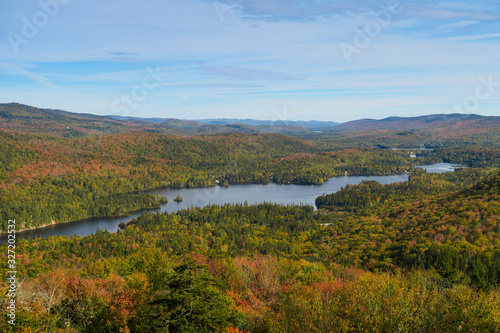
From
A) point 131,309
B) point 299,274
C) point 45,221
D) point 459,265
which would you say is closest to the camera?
point 131,309

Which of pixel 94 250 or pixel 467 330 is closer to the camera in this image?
pixel 467 330

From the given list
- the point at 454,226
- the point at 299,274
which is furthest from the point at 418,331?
the point at 454,226

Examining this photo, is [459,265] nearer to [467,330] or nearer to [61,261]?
[467,330]

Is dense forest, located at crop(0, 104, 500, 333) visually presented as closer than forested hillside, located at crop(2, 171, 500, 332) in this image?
No

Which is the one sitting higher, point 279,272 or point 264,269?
point 264,269

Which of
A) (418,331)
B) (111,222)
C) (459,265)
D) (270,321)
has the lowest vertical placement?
(111,222)

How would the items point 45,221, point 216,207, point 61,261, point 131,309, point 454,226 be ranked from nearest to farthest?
point 131,309
point 454,226
point 61,261
point 45,221
point 216,207

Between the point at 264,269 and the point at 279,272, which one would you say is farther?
the point at 279,272

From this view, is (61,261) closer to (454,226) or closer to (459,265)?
(459,265)

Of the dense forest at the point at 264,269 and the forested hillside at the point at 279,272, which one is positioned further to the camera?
the dense forest at the point at 264,269

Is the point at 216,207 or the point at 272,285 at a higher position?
the point at 272,285
